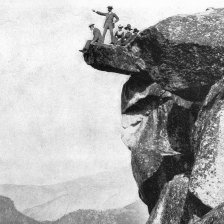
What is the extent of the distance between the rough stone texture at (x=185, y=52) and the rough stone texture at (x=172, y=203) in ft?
14.9

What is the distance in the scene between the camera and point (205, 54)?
19.5 m

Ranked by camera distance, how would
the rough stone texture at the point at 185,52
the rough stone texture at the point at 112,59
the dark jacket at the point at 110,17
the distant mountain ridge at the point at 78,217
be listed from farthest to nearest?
the distant mountain ridge at the point at 78,217 < the dark jacket at the point at 110,17 < the rough stone texture at the point at 112,59 < the rough stone texture at the point at 185,52

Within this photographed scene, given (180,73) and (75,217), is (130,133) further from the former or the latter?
(75,217)

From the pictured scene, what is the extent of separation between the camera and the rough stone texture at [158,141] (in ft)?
71.6

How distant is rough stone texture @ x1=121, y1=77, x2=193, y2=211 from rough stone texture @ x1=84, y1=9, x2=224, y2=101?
173cm

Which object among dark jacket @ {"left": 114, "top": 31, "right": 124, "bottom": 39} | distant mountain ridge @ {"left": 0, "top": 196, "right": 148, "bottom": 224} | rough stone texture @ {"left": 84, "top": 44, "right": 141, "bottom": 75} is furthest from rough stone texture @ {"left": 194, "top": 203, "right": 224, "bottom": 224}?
distant mountain ridge @ {"left": 0, "top": 196, "right": 148, "bottom": 224}

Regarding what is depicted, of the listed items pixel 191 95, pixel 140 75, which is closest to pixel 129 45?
pixel 140 75

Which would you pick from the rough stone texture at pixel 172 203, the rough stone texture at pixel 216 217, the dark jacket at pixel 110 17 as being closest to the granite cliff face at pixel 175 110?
the rough stone texture at pixel 172 203

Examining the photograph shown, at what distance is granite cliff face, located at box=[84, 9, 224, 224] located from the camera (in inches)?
618

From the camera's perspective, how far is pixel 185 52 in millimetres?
19984

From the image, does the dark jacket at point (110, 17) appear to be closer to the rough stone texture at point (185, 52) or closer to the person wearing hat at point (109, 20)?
the person wearing hat at point (109, 20)

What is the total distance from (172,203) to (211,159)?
3427mm

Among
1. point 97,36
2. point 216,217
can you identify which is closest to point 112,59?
point 97,36

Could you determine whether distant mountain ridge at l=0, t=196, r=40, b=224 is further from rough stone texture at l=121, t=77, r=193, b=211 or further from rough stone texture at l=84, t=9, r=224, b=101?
rough stone texture at l=84, t=9, r=224, b=101
